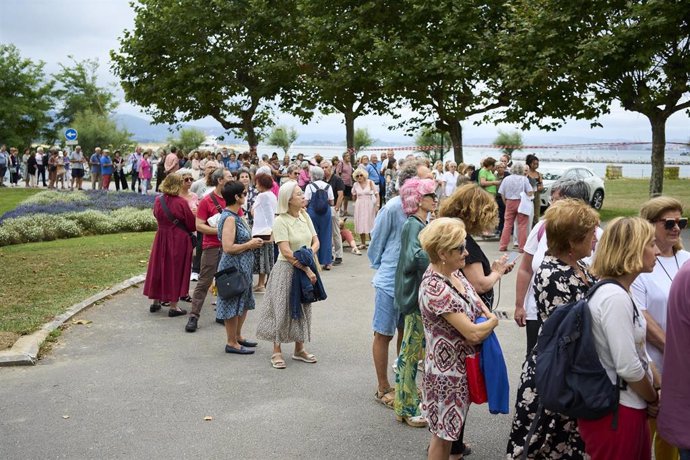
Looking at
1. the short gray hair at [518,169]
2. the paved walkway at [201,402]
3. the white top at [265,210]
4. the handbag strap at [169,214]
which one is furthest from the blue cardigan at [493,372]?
the short gray hair at [518,169]

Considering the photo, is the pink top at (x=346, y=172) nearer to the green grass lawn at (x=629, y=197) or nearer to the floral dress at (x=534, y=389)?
the green grass lawn at (x=629, y=197)

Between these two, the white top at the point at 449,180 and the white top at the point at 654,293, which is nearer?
the white top at the point at 654,293

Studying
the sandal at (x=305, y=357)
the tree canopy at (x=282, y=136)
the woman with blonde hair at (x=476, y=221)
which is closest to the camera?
the woman with blonde hair at (x=476, y=221)

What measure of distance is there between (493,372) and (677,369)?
1267 mm

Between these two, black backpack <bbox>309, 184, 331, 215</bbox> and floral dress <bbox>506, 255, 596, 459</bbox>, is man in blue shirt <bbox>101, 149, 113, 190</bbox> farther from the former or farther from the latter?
floral dress <bbox>506, 255, 596, 459</bbox>

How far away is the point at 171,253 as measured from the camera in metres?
9.92

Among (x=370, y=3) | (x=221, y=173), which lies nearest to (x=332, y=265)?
(x=221, y=173)

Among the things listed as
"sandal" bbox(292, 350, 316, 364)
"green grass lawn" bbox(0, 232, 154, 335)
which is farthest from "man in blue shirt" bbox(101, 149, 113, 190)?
"sandal" bbox(292, 350, 316, 364)

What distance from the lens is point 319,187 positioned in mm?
12977

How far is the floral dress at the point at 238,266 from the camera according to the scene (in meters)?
8.21

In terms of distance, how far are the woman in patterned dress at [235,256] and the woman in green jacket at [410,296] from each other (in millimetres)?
2643

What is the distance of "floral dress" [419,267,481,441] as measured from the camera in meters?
4.58

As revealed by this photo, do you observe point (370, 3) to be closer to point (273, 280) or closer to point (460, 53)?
point (460, 53)

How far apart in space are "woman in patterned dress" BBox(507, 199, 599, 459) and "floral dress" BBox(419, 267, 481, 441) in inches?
15.7
